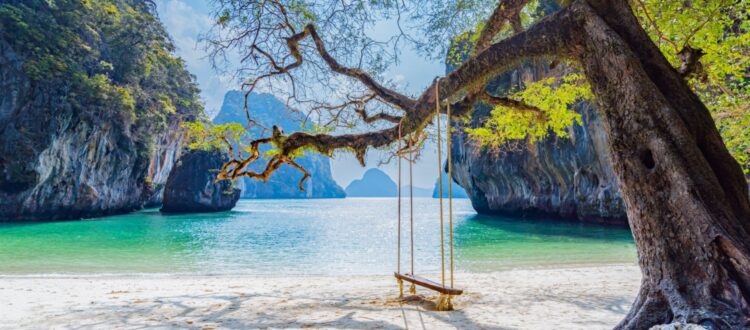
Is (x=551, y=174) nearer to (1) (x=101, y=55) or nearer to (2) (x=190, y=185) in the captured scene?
(1) (x=101, y=55)

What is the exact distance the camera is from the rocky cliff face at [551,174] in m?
20.6

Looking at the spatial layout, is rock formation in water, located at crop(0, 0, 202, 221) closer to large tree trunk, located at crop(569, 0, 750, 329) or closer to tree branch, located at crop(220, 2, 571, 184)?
tree branch, located at crop(220, 2, 571, 184)

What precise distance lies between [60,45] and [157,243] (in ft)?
46.3

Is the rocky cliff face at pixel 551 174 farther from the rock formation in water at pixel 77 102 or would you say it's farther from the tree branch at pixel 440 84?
the rock formation in water at pixel 77 102

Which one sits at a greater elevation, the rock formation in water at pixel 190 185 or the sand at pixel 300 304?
the rock formation in water at pixel 190 185

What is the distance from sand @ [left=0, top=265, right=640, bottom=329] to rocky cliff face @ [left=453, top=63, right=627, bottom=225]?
32.8 ft

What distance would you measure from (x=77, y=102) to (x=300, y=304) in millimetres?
23571

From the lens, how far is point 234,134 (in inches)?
269

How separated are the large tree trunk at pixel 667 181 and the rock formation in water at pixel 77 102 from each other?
2493 cm

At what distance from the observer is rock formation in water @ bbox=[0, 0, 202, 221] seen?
20.2 metres

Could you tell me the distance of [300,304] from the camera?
484 cm

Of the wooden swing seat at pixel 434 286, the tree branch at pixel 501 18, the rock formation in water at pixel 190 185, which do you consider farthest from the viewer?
the rock formation in water at pixel 190 185

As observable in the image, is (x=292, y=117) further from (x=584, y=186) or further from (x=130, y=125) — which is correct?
(x=130, y=125)

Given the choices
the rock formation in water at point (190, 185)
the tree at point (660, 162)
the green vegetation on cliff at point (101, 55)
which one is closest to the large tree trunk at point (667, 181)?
the tree at point (660, 162)
